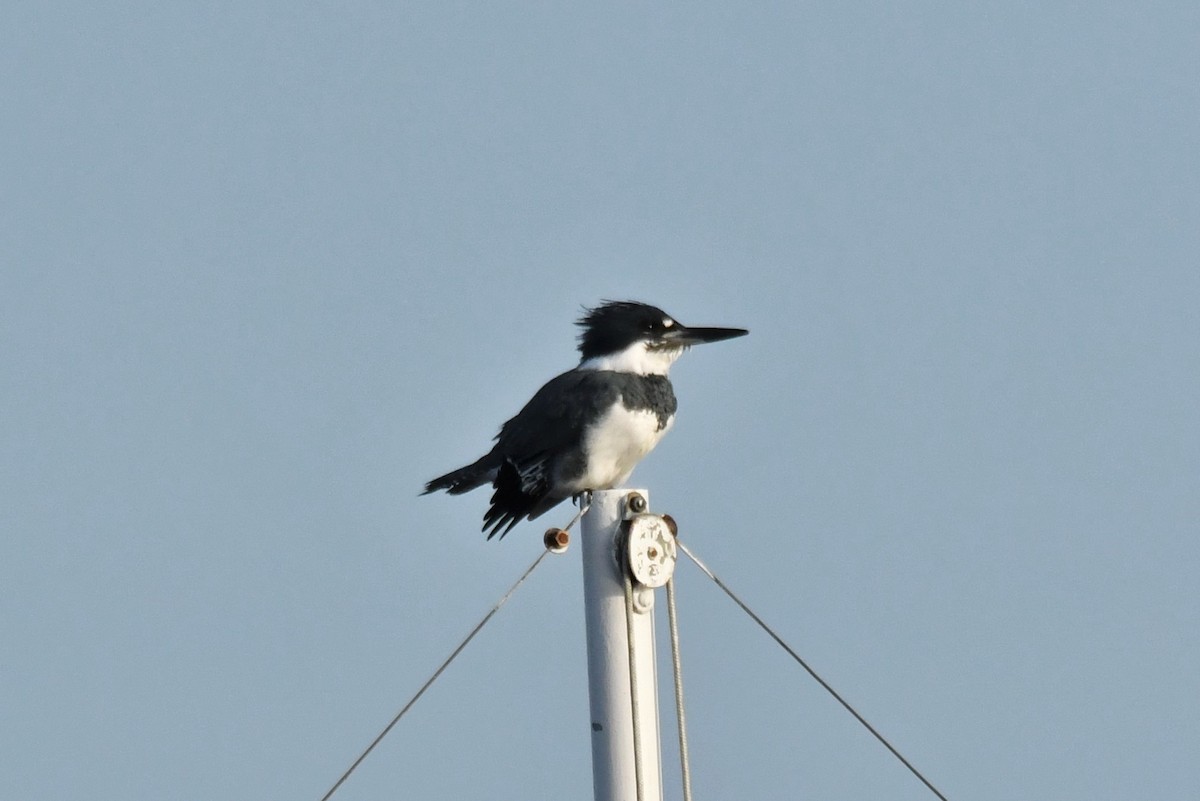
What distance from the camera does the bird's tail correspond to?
26.3 ft

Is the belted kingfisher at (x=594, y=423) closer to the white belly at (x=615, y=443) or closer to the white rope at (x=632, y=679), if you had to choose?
the white belly at (x=615, y=443)

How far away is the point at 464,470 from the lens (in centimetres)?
813

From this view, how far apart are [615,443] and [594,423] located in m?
0.12

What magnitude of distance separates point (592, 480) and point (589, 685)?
7.83 ft

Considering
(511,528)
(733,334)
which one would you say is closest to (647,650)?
(511,528)

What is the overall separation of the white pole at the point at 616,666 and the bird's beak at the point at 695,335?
2581 mm

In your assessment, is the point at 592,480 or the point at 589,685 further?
the point at 592,480

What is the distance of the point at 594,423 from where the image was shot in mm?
7648

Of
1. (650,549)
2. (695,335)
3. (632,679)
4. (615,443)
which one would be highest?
(695,335)

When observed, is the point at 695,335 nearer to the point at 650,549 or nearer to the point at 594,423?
the point at 594,423

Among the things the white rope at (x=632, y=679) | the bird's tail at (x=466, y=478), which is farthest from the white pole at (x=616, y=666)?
the bird's tail at (x=466, y=478)

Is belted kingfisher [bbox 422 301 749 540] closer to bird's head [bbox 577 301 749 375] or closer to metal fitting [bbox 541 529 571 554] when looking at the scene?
bird's head [bbox 577 301 749 375]

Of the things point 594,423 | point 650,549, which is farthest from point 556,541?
point 594,423

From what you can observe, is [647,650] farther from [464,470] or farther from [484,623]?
[464,470]
